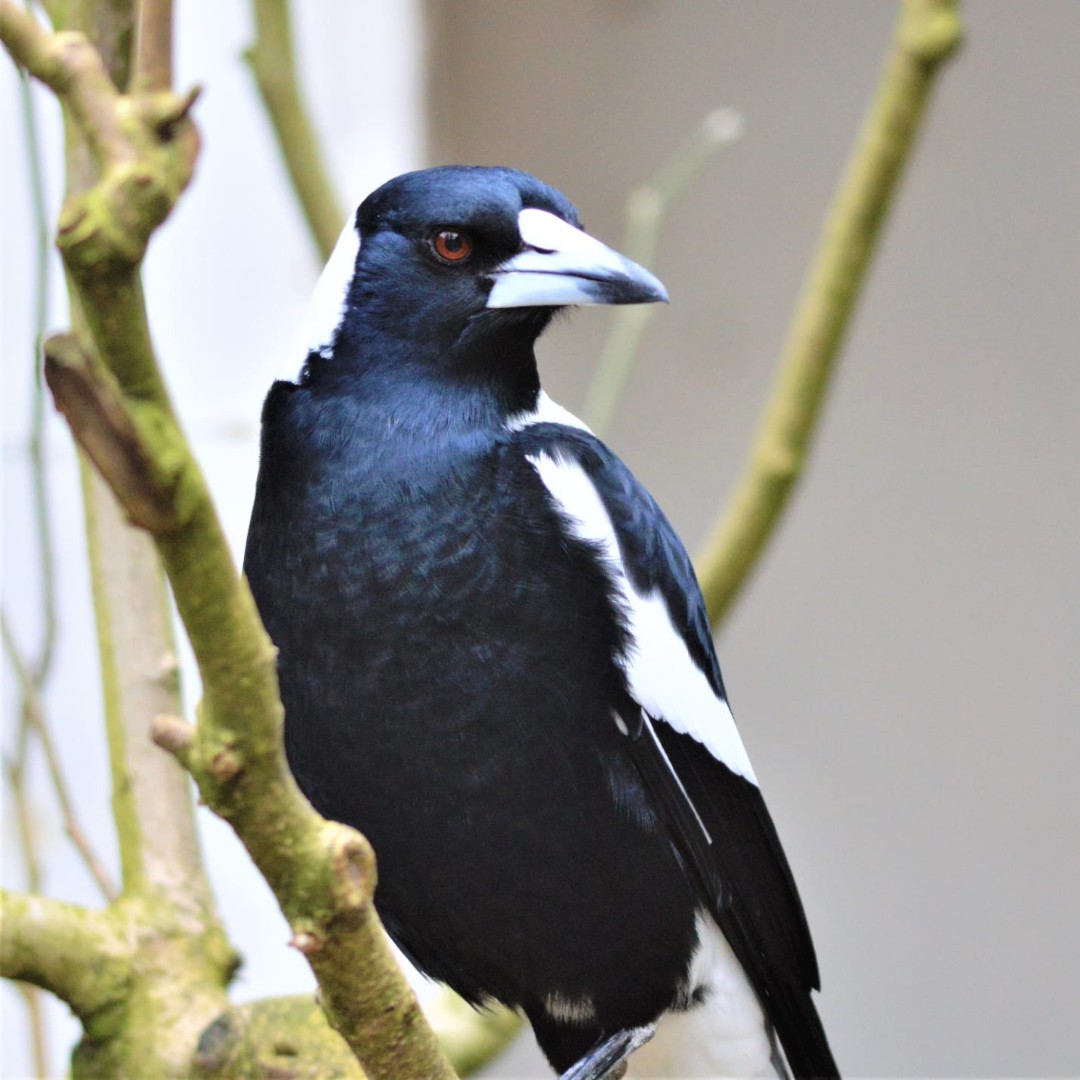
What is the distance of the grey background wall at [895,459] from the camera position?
1836mm

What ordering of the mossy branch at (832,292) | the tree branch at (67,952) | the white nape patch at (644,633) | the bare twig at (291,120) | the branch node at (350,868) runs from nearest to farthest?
the branch node at (350,868)
the tree branch at (67,952)
the white nape patch at (644,633)
the mossy branch at (832,292)
the bare twig at (291,120)

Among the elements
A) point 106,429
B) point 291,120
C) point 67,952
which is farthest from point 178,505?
point 291,120

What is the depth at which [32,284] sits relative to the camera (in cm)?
164

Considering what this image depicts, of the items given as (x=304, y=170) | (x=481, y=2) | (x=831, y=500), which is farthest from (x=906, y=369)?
(x=304, y=170)

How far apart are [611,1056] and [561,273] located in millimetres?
465

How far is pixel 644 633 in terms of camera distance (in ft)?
2.64

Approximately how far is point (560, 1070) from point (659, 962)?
6.4 inches

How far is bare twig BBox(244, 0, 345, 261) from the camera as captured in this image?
1.14 metres

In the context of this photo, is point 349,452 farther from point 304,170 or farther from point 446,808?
point 304,170

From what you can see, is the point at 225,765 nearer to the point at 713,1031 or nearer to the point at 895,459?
the point at 713,1031

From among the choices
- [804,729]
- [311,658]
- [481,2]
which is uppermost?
[481,2]

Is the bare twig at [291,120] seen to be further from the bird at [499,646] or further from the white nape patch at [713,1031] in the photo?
the white nape patch at [713,1031]

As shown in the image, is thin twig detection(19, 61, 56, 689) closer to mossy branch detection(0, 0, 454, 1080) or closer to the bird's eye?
the bird's eye

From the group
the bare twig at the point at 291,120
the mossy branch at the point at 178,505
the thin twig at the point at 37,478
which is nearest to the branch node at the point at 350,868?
the mossy branch at the point at 178,505
